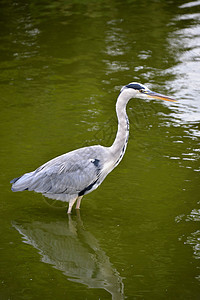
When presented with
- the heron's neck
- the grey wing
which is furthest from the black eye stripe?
the grey wing

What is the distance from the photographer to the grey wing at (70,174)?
6195 mm

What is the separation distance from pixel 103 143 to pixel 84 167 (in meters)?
2.04

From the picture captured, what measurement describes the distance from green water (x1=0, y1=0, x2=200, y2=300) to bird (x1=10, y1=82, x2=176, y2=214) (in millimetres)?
384

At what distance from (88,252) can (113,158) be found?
110 centimetres

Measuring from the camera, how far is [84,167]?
20.4 ft

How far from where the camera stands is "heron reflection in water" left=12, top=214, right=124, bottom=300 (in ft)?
17.2

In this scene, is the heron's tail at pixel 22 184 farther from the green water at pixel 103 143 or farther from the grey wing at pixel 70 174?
the green water at pixel 103 143

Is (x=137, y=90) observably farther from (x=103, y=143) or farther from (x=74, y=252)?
(x=103, y=143)

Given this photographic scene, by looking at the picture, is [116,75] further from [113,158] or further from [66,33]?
[113,158]

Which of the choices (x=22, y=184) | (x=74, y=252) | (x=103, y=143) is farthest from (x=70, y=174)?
(x=103, y=143)

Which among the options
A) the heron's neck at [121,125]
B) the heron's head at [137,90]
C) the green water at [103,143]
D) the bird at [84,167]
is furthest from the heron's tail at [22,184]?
the heron's head at [137,90]

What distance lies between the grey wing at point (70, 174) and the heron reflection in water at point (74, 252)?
0.39 metres

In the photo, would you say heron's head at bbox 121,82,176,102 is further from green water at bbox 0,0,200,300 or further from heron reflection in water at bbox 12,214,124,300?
heron reflection in water at bbox 12,214,124,300

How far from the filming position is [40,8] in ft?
49.2
